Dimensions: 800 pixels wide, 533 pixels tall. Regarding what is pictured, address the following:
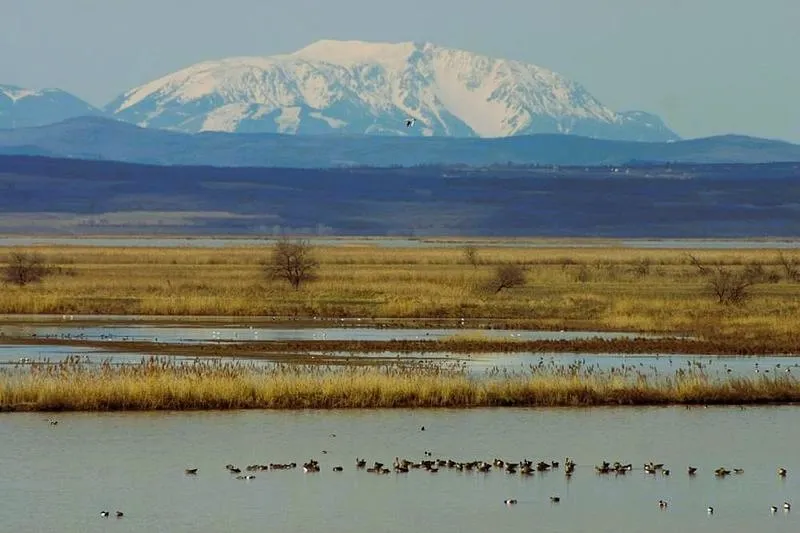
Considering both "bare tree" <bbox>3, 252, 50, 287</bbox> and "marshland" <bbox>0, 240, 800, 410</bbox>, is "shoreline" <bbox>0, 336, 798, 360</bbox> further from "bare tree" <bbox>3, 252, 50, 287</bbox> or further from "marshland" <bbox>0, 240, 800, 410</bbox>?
"bare tree" <bbox>3, 252, 50, 287</bbox>

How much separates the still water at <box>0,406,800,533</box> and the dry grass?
15.4 m

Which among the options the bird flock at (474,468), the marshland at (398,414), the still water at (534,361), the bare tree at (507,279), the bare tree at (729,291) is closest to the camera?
the marshland at (398,414)

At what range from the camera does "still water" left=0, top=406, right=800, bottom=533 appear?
2138 cm

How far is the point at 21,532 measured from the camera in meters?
20.3

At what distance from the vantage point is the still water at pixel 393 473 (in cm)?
2138

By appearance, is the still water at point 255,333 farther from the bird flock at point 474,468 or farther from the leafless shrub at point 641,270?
the leafless shrub at point 641,270

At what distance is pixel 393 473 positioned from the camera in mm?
24312

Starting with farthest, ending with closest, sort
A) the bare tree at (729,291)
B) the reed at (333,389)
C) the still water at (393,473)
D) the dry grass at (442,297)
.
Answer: the bare tree at (729,291), the dry grass at (442,297), the reed at (333,389), the still water at (393,473)

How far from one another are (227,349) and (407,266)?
160ft

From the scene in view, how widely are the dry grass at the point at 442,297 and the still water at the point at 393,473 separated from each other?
1540 centimetres

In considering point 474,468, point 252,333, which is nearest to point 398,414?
point 474,468

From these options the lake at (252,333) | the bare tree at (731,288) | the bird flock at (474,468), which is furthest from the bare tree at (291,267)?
the bird flock at (474,468)

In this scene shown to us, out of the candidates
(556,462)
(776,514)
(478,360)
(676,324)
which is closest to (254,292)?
(676,324)

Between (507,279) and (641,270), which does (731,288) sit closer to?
(507,279)
